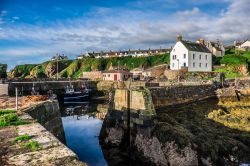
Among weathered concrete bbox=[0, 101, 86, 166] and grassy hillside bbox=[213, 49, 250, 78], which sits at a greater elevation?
grassy hillside bbox=[213, 49, 250, 78]

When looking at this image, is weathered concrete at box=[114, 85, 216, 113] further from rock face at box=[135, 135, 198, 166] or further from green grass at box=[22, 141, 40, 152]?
green grass at box=[22, 141, 40, 152]

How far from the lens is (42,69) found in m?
124

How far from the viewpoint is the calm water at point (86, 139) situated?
722 inches

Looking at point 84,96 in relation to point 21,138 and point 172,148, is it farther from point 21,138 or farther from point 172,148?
point 21,138

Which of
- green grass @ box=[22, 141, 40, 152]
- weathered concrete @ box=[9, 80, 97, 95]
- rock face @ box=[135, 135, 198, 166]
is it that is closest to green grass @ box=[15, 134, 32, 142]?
green grass @ box=[22, 141, 40, 152]

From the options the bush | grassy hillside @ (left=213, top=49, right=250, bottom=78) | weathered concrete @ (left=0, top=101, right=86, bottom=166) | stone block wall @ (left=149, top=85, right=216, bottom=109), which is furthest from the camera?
the bush

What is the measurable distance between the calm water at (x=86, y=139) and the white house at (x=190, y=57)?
128 ft

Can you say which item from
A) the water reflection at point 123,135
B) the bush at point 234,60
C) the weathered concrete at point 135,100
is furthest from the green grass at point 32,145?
the bush at point 234,60

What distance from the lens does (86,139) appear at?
75.6ft

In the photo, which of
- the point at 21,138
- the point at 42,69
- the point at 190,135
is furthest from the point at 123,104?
the point at 42,69

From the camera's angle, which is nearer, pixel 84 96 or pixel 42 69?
pixel 84 96

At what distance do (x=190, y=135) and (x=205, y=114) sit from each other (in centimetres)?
909

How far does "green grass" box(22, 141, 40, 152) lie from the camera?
23.1ft

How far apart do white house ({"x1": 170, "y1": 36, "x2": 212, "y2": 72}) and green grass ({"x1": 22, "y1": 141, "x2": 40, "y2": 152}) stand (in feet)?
203
